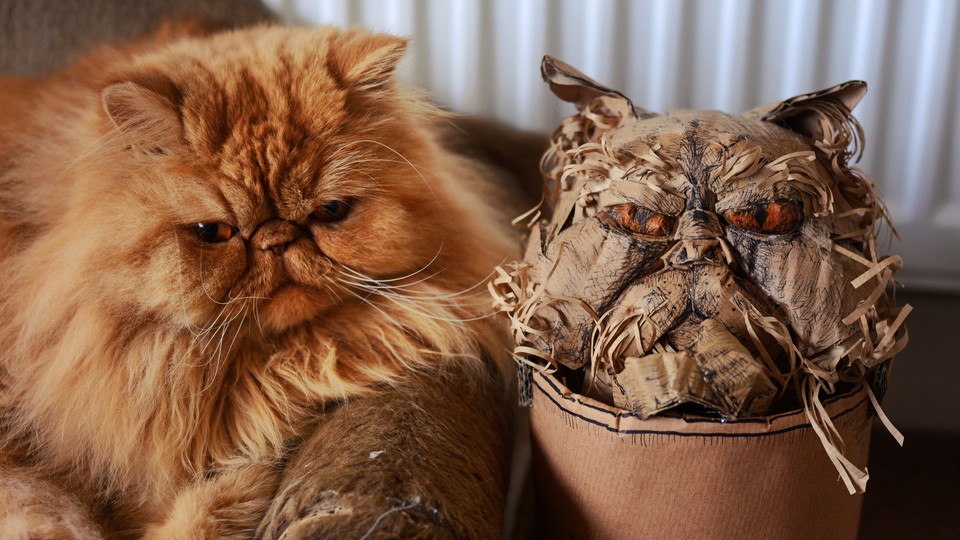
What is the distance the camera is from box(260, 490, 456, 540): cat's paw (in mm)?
728

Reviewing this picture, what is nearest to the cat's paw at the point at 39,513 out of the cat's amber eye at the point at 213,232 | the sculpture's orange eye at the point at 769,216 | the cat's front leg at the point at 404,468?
the cat's front leg at the point at 404,468

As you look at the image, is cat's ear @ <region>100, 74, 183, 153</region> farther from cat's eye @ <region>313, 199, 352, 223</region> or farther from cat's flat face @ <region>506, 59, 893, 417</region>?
cat's flat face @ <region>506, 59, 893, 417</region>

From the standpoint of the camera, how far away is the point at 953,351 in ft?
5.47

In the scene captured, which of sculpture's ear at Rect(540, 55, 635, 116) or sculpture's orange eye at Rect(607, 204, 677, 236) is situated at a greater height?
sculpture's ear at Rect(540, 55, 635, 116)

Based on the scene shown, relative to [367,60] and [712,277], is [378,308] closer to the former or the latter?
[367,60]

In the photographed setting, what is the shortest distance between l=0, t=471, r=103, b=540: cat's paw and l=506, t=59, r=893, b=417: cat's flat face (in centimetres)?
55

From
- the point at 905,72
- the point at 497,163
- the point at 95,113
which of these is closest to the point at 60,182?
the point at 95,113

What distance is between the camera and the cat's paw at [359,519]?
0.73 metres

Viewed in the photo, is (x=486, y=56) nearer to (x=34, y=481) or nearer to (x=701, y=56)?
(x=701, y=56)

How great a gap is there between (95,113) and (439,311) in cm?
49

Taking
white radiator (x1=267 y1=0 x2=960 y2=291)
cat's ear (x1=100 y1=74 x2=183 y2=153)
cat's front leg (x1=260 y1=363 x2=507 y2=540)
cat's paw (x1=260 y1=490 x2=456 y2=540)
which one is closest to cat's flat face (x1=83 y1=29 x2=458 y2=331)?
cat's ear (x1=100 y1=74 x2=183 y2=153)

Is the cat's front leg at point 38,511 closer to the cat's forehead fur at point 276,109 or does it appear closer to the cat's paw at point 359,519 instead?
the cat's paw at point 359,519

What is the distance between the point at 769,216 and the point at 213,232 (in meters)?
0.63

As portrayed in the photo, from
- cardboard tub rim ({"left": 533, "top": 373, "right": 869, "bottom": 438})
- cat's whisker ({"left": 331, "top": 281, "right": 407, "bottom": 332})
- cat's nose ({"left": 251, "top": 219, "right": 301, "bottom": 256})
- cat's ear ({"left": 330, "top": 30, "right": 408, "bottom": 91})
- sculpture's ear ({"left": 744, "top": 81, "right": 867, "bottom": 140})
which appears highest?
cat's ear ({"left": 330, "top": 30, "right": 408, "bottom": 91})
